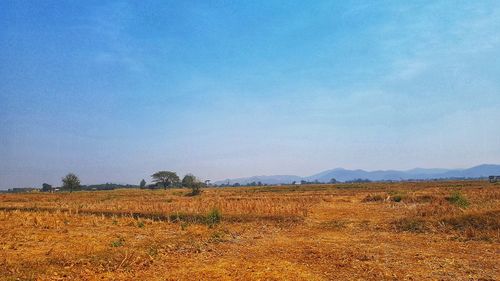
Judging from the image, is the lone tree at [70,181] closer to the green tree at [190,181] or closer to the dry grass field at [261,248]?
the green tree at [190,181]

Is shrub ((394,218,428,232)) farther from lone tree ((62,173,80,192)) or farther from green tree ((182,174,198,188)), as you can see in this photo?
lone tree ((62,173,80,192))

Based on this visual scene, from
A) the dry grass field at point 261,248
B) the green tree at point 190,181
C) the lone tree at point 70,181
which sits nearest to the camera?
the dry grass field at point 261,248

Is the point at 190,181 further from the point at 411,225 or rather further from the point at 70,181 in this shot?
the point at 411,225

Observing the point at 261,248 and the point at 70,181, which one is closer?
the point at 261,248

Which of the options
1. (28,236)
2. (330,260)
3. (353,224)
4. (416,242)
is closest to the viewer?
(330,260)

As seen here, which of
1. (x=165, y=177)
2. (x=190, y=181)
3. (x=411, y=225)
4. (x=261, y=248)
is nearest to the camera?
(x=261, y=248)

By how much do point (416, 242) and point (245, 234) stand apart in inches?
338

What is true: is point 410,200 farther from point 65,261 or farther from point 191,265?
point 65,261

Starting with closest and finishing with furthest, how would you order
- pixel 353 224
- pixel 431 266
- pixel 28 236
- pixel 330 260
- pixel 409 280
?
pixel 409 280 → pixel 431 266 → pixel 330 260 → pixel 28 236 → pixel 353 224

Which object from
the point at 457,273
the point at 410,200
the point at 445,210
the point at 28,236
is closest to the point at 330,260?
the point at 457,273

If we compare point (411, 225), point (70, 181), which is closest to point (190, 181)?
point (70, 181)

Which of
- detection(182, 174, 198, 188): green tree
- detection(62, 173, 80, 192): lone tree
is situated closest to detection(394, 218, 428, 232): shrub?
detection(182, 174, 198, 188): green tree

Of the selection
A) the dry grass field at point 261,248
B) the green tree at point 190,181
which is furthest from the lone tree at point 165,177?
the dry grass field at point 261,248

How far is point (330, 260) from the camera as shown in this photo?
13805 mm
